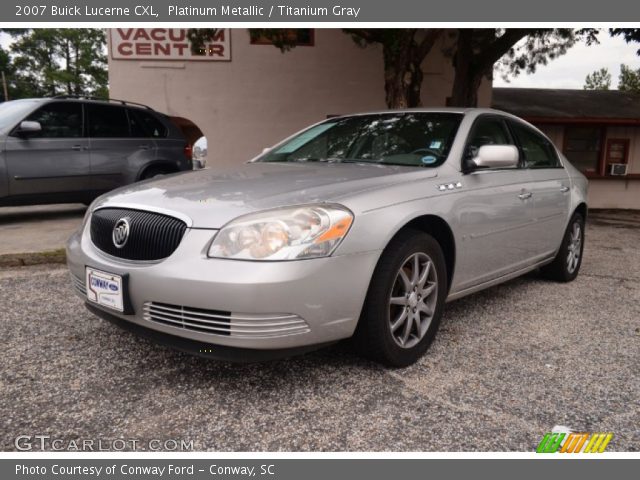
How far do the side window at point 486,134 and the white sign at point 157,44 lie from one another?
8.87 meters

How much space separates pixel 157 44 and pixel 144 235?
10.3 m

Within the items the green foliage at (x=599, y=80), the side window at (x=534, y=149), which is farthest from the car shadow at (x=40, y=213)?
the green foliage at (x=599, y=80)

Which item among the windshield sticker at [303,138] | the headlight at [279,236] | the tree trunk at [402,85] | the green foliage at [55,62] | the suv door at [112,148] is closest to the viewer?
the headlight at [279,236]

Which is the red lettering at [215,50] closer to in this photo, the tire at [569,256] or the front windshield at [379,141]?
the front windshield at [379,141]

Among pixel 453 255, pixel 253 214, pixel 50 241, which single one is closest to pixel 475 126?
pixel 453 255

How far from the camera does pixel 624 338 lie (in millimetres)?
3369

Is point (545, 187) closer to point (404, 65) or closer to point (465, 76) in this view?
point (404, 65)

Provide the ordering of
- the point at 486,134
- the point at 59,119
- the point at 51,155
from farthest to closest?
the point at 59,119, the point at 51,155, the point at 486,134

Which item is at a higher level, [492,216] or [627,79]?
[627,79]

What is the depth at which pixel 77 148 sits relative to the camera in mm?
→ 7105

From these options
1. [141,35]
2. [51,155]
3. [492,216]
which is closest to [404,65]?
[51,155]

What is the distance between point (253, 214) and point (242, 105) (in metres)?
10.1

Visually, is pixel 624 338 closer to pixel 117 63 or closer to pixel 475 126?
pixel 475 126

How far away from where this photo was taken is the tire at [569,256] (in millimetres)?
4617
